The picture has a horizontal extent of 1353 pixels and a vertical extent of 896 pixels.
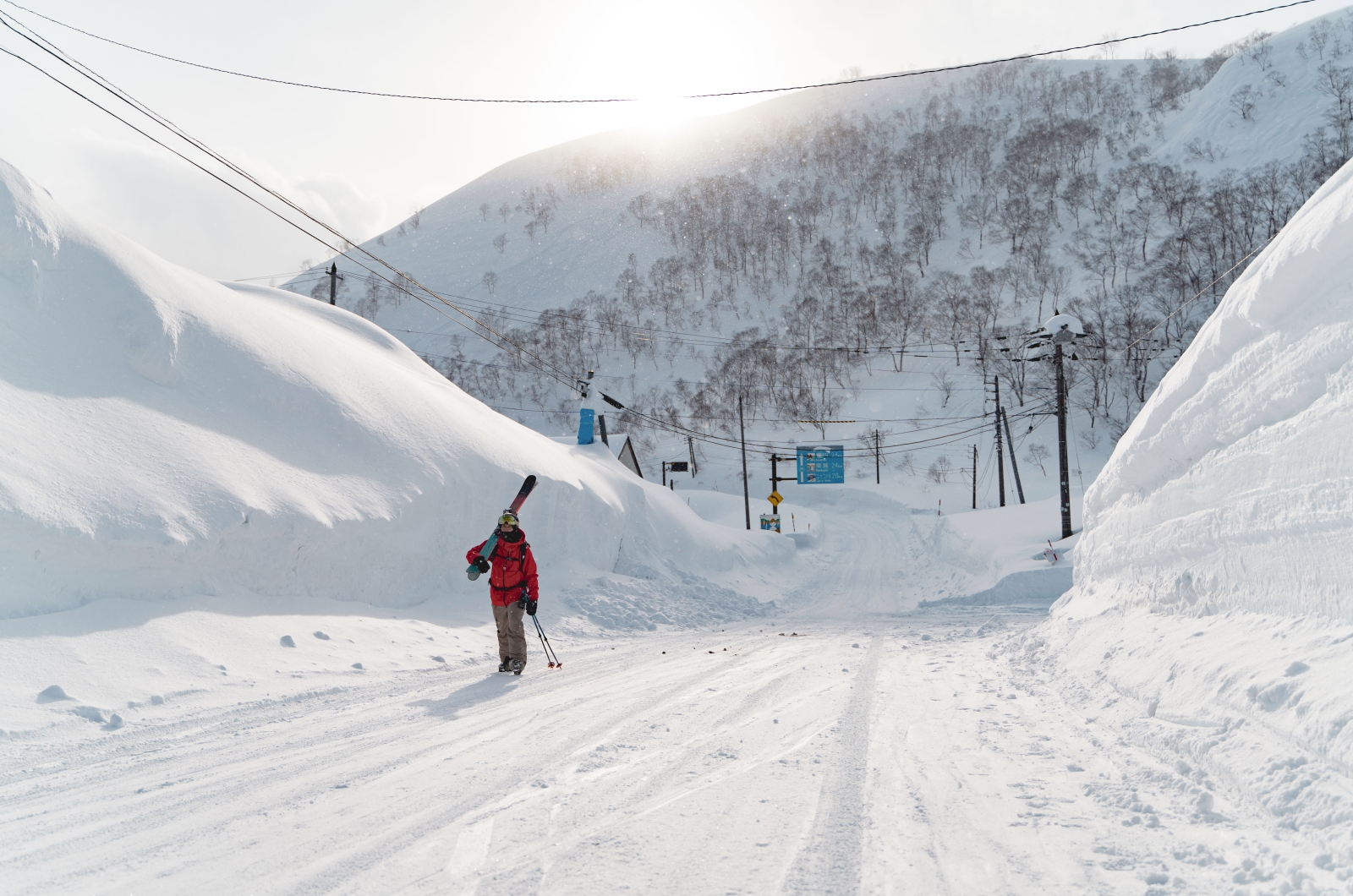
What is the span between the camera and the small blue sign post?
42941 millimetres

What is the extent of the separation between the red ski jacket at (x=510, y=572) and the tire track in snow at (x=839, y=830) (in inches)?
163

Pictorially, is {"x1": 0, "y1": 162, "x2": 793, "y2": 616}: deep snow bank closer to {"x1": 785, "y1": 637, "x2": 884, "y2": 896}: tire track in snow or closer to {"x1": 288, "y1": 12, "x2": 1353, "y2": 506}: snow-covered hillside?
{"x1": 785, "y1": 637, "x2": 884, "y2": 896}: tire track in snow

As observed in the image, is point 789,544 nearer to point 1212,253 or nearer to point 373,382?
point 373,382

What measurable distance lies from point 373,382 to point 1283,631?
494 inches

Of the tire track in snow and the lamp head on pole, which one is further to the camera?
the lamp head on pole

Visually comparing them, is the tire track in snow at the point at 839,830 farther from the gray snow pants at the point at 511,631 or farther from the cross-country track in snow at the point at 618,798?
the gray snow pants at the point at 511,631

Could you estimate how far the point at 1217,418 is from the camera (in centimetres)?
559

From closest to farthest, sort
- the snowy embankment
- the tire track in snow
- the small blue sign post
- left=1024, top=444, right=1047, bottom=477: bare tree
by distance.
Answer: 1. the tire track in snow
2. the snowy embankment
3. the small blue sign post
4. left=1024, top=444, right=1047, bottom=477: bare tree

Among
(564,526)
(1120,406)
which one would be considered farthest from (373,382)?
(1120,406)

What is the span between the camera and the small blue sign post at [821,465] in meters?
42.9

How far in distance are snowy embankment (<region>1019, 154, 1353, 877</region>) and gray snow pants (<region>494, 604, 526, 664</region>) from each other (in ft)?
17.9

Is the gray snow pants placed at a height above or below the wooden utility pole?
below

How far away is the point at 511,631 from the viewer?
7641 millimetres

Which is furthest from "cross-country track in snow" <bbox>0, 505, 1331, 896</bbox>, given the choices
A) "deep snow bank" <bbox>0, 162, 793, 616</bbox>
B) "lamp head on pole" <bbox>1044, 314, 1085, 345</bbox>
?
"lamp head on pole" <bbox>1044, 314, 1085, 345</bbox>
